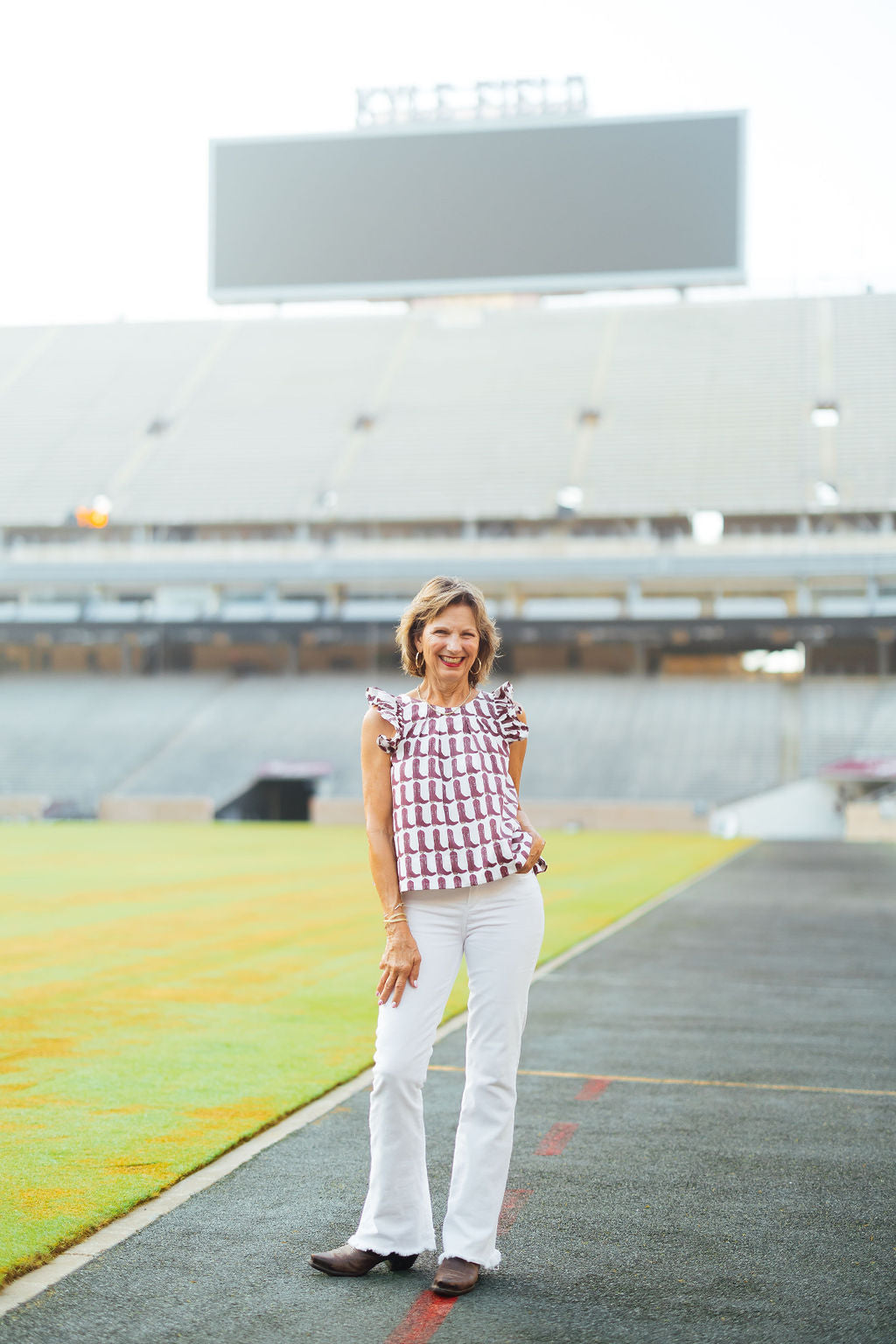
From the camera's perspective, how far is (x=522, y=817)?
4.38m

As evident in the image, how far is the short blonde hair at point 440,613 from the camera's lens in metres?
4.38

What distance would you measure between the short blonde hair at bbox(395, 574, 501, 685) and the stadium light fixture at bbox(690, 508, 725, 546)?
4758 cm

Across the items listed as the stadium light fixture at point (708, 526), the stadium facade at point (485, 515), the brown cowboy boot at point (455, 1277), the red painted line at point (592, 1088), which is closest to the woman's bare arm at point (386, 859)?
the brown cowboy boot at point (455, 1277)

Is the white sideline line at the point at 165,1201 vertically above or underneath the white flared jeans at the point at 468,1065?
underneath

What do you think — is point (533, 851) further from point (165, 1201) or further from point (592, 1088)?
point (592, 1088)

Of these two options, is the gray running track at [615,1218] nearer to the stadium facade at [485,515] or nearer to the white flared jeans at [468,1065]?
the white flared jeans at [468,1065]

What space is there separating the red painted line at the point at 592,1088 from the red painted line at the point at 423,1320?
2.90 m

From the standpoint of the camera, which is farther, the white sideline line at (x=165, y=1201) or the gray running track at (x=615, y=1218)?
the white sideline line at (x=165, y=1201)

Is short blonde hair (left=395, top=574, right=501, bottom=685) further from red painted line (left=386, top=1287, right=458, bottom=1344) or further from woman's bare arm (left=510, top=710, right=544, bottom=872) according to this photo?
red painted line (left=386, top=1287, right=458, bottom=1344)

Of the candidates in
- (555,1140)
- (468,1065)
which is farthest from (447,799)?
(555,1140)

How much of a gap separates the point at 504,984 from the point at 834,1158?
250cm

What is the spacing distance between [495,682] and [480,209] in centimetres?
2268

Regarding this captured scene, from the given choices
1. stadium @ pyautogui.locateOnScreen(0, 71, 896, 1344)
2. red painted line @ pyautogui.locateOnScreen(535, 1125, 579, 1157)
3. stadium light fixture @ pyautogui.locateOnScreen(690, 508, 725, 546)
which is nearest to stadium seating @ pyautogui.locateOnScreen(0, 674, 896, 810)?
stadium @ pyautogui.locateOnScreen(0, 71, 896, 1344)

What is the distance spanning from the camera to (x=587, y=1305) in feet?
13.3
